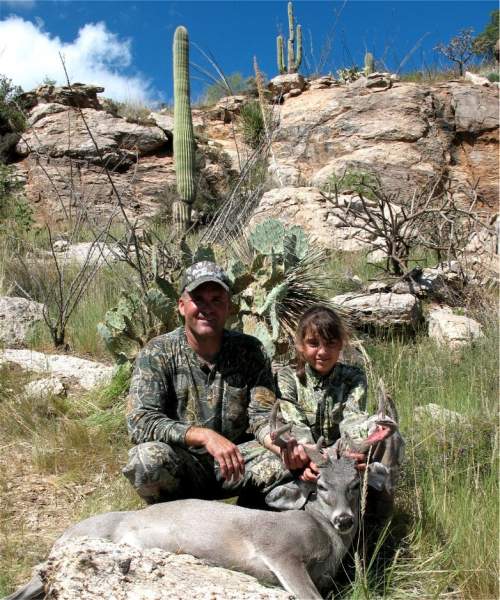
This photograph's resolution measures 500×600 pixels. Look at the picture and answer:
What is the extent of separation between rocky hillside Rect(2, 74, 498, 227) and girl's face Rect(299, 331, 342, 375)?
418 inches

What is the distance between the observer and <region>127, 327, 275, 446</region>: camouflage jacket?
3633 millimetres

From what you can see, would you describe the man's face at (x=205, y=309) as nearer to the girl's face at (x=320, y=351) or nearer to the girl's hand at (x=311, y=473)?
the girl's face at (x=320, y=351)

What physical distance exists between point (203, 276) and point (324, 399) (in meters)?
0.99

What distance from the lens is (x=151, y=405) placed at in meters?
3.59

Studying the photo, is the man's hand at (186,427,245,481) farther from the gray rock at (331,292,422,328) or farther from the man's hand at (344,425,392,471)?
the gray rock at (331,292,422,328)

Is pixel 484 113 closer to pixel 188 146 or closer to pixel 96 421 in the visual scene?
pixel 188 146

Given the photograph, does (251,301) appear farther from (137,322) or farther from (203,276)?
(203,276)

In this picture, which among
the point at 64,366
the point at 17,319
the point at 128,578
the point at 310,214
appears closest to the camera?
the point at 128,578

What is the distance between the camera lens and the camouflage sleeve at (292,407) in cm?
358

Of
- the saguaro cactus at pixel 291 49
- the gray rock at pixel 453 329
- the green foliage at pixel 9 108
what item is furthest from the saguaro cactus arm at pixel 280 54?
the gray rock at pixel 453 329

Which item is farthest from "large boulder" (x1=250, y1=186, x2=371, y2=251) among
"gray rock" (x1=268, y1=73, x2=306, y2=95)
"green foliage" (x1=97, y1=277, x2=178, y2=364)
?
"gray rock" (x1=268, y1=73, x2=306, y2=95)

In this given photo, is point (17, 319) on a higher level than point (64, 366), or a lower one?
higher

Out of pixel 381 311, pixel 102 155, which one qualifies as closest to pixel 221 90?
pixel 102 155

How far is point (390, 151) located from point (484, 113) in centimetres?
246
